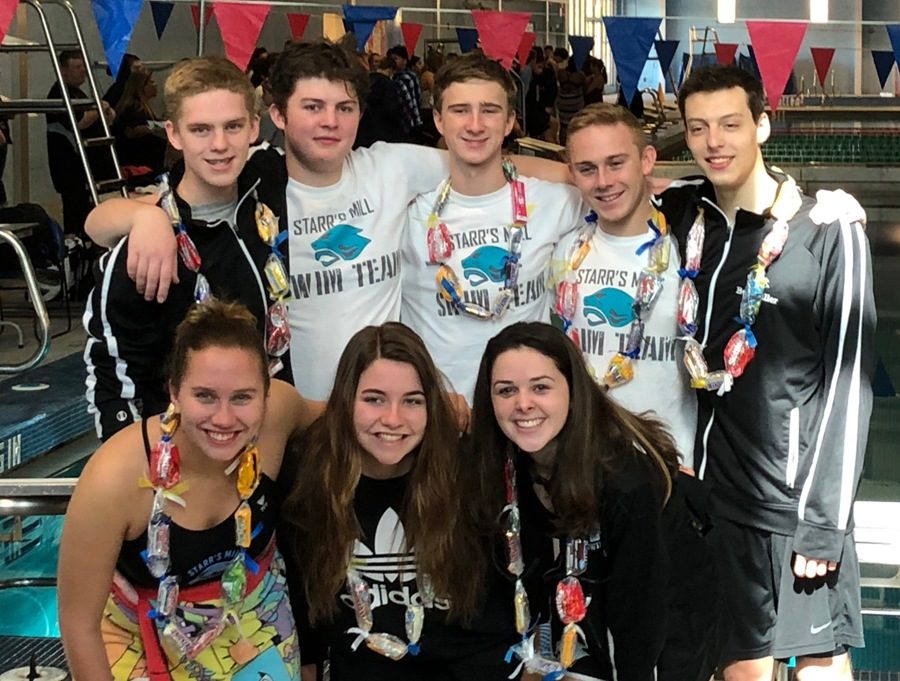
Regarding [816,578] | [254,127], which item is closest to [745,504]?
[816,578]

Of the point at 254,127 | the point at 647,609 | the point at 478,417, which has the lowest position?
the point at 647,609

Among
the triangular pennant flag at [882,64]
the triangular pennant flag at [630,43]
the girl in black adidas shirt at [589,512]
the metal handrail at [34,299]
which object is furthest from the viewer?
the triangular pennant flag at [882,64]

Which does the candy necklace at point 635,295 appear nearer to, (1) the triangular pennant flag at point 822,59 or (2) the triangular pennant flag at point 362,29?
(2) the triangular pennant flag at point 362,29

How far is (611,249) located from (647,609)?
99 centimetres

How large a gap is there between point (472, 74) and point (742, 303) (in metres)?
0.94

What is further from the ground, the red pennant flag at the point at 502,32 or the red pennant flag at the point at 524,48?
the red pennant flag at the point at 524,48

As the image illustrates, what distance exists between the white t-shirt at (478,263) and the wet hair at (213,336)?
862 millimetres

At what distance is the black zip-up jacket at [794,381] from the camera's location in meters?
2.89

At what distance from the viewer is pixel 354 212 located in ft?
10.9

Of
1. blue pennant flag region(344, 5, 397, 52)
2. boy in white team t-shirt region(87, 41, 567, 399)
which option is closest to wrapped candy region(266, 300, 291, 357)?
boy in white team t-shirt region(87, 41, 567, 399)

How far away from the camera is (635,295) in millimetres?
3100

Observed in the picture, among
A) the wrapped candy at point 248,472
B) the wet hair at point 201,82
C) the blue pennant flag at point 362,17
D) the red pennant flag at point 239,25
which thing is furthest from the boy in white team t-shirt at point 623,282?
the blue pennant flag at point 362,17

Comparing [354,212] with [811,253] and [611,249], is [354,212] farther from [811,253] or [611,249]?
[811,253]

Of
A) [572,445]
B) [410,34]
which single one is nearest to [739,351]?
[572,445]
